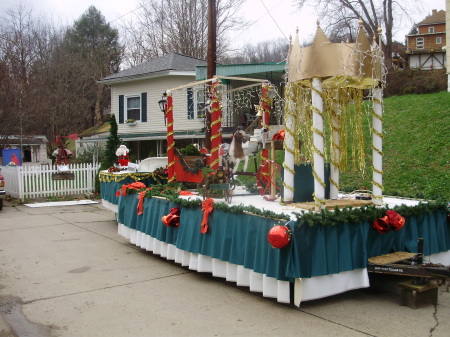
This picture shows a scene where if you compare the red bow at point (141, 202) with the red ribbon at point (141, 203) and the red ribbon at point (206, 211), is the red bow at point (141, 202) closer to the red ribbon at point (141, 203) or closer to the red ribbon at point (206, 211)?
the red ribbon at point (141, 203)

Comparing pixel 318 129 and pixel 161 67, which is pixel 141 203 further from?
pixel 161 67

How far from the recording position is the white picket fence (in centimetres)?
1541

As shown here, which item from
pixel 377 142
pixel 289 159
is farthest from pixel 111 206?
pixel 377 142

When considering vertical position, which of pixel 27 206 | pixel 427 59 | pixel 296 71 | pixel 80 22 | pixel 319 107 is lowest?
pixel 27 206

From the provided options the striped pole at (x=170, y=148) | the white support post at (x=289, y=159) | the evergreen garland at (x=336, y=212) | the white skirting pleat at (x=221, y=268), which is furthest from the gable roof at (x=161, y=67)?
the evergreen garland at (x=336, y=212)

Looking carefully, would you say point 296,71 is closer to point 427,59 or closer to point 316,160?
point 316,160

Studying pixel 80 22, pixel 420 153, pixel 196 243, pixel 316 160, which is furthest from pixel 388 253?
pixel 80 22

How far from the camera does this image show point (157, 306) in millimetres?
5312

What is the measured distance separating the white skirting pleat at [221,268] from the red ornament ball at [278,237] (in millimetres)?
531

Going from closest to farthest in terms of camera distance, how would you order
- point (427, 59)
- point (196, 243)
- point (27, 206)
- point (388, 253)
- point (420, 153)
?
point (388, 253), point (196, 243), point (420, 153), point (27, 206), point (427, 59)

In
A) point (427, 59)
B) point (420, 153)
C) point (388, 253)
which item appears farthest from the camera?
point (427, 59)

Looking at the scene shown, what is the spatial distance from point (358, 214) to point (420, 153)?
7766 mm

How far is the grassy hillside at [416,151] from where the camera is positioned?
34.2ft

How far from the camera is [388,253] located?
5.67 meters
